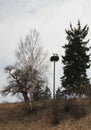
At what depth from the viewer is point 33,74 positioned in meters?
55.6

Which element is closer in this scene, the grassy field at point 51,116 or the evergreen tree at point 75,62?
the grassy field at point 51,116

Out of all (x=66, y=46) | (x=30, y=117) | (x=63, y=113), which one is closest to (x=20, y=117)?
(x=30, y=117)

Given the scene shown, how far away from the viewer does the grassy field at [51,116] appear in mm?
47375

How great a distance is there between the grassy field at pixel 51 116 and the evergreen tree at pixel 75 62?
19.0 feet

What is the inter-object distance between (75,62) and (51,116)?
12.1m

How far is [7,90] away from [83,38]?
604 inches

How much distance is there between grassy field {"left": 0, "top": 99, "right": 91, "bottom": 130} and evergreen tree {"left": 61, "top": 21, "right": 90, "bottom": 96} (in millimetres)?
5786

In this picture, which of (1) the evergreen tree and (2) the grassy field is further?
(1) the evergreen tree

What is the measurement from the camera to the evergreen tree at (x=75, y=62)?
60.0m

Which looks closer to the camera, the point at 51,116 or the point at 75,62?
the point at 51,116

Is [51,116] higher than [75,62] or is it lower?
lower

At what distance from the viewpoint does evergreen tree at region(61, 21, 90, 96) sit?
6003cm

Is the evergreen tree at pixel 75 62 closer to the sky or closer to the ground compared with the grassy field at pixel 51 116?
closer to the sky

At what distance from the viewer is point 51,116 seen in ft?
167
